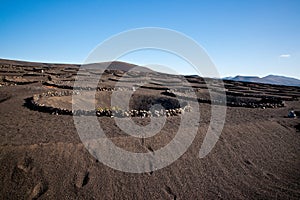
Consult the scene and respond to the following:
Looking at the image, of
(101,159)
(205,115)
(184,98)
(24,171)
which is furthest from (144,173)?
(184,98)

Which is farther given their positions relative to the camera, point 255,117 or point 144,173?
point 255,117

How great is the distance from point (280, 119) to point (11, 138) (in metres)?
15.1

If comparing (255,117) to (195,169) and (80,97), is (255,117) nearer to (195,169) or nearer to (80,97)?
(195,169)

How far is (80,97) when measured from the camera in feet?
68.0

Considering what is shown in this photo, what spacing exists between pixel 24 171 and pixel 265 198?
26.0 ft

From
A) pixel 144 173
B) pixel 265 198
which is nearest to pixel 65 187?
pixel 144 173

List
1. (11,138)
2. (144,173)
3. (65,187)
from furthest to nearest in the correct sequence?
(11,138), (144,173), (65,187)

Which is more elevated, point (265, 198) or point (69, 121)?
point (69, 121)

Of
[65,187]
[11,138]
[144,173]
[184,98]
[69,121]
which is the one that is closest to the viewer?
[65,187]

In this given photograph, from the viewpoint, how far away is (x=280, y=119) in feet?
54.7

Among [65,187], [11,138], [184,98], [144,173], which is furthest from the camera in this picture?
[184,98]

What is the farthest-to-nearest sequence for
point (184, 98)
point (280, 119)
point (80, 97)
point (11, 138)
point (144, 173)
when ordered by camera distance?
point (184, 98) → point (80, 97) → point (280, 119) → point (11, 138) → point (144, 173)

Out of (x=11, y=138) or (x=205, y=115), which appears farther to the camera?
(x=205, y=115)

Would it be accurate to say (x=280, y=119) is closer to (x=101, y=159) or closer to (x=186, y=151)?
(x=186, y=151)
